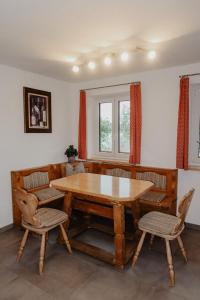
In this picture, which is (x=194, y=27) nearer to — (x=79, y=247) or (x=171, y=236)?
(x=171, y=236)

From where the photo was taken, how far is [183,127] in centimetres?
313

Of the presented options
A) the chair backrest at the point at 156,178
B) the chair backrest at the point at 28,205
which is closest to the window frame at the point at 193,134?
the chair backrest at the point at 156,178

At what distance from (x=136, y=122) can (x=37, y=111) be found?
172 centimetres

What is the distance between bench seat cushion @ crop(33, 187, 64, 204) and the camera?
315 centimetres

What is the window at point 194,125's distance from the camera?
3223mm

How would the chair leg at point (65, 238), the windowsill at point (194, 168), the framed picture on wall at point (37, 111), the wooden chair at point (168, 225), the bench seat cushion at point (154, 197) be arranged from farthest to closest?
the framed picture on wall at point (37, 111)
the windowsill at point (194, 168)
the bench seat cushion at point (154, 197)
the chair leg at point (65, 238)
the wooden chair at point (168, 225)

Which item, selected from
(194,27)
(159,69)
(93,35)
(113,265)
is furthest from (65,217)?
(159,69)

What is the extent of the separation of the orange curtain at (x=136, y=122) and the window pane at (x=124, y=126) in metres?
0.40

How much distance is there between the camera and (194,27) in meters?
2.01

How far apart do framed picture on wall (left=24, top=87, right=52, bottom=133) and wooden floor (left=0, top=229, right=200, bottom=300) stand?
6.22 ft

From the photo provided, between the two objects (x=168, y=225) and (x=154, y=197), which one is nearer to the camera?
(x=168, y=225)

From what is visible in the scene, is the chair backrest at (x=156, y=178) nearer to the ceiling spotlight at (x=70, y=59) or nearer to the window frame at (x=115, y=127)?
the window frame at (x=115, y=127)

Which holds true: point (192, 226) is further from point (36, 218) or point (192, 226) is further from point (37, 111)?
point (37, 111)

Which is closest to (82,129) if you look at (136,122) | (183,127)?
(136,122)
